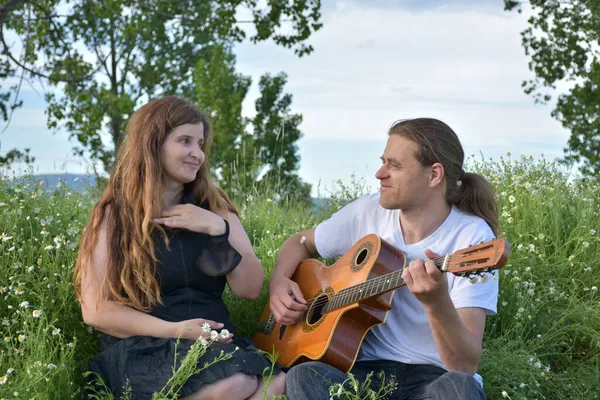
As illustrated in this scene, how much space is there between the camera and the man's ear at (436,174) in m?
3.81

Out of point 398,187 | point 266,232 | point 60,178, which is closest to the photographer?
point 398,187

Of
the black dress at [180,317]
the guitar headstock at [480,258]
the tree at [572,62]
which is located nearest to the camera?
the guitar headstock at [480,258]

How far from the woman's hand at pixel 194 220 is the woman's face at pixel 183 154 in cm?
17

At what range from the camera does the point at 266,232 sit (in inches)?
251

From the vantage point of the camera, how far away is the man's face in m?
3.80

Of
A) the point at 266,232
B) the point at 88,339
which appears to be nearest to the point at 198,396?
the point at 88,339

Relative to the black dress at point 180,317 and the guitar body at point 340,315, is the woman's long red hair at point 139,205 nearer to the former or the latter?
the black dress at point 180,317

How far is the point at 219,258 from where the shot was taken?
393 cm

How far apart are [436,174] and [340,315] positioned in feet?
2.76

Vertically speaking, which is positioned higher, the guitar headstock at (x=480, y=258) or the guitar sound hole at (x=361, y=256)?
the guitar headstock at (x=480, y=258)

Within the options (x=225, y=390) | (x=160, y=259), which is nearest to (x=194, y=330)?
(x=225, y=390)

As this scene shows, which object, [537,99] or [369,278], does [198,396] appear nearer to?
[369,278]

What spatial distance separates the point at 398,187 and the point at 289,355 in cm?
104

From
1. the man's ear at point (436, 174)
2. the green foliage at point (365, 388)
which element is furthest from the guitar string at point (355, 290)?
the man's ear at point (436, 174)
